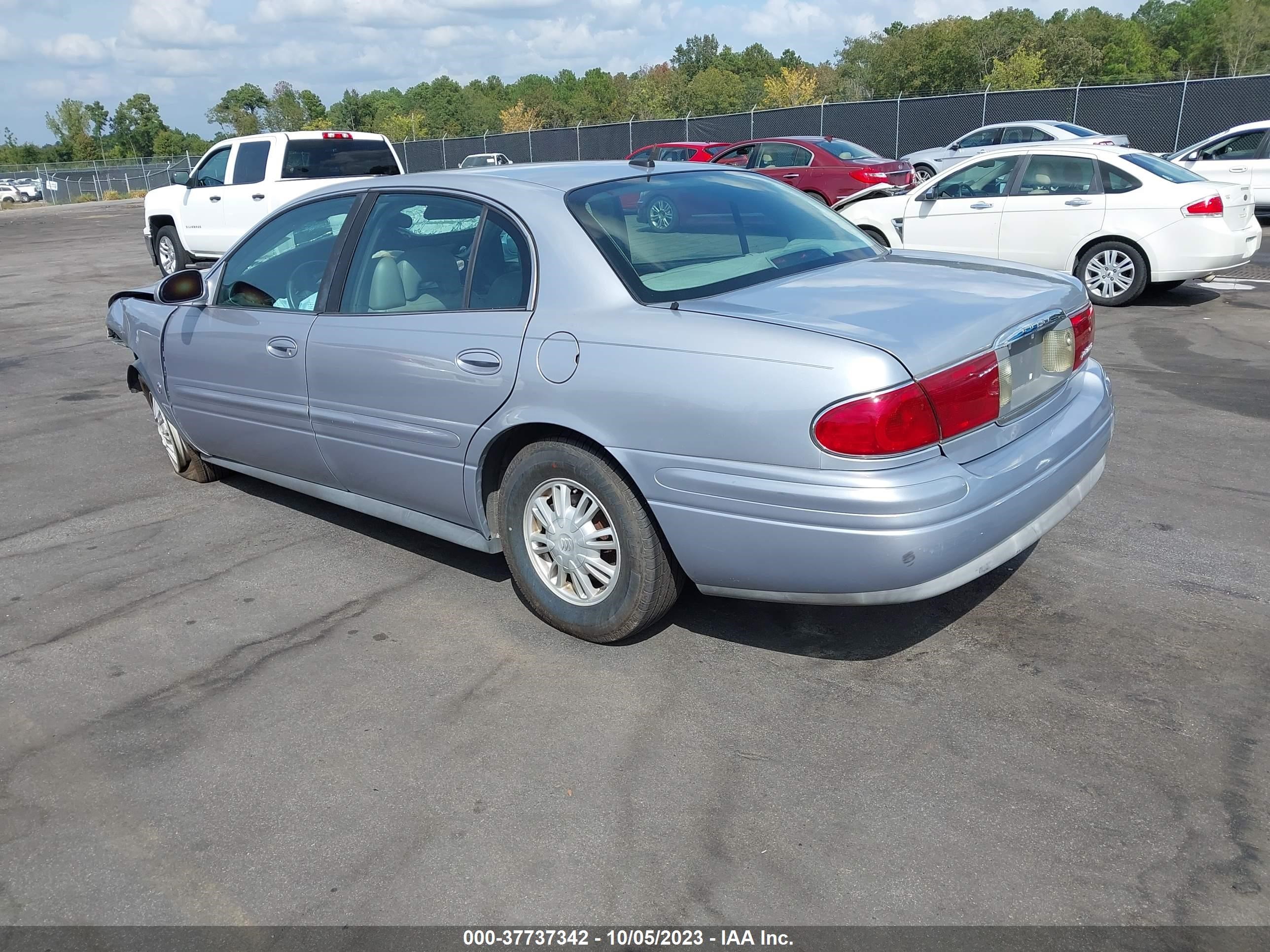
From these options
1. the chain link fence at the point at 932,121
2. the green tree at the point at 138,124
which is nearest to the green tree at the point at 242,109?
the green tree at the point at 138,124

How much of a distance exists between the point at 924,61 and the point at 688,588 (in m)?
77.6

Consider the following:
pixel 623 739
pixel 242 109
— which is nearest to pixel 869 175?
pixel 623 739

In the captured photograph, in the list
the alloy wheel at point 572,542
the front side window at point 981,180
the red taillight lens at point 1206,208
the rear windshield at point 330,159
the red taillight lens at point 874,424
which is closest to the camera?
the red taillight lens at point 874,424

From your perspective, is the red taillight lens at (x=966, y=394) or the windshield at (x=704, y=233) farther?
the windshield at (x=704, y=233)

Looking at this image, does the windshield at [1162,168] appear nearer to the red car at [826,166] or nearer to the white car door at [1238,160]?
the red car at [826,166]

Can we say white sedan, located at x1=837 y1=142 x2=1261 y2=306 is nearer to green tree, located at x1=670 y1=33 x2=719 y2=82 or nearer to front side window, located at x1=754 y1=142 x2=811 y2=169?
front side window, located at x1=754 y1=142 x2=811 y2=169

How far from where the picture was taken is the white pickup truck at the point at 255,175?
13.3 metres

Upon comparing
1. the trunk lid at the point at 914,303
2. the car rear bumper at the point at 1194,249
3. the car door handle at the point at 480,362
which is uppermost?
the trunk lid at the point at 914,303

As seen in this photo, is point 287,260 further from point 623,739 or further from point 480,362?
point 623,739

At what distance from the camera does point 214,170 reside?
558 inches

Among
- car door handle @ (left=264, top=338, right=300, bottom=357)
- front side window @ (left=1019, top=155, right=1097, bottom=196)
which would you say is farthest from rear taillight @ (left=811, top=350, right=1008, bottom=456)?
front side window @ (left=1019, top=155, right=1097, bottom=196)

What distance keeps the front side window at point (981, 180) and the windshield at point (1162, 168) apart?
1119mm

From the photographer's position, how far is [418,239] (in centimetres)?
434

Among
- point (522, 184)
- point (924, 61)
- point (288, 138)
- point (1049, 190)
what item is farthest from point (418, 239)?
point (924, 61)
